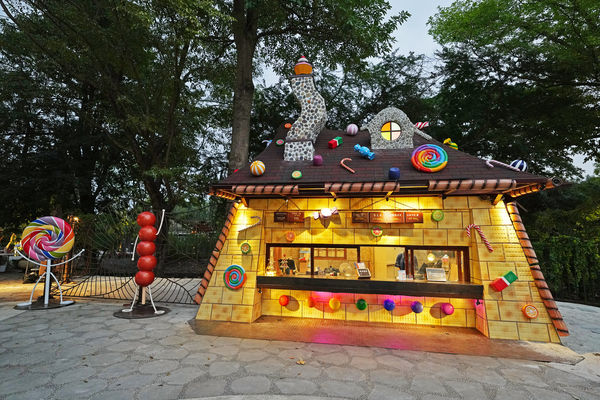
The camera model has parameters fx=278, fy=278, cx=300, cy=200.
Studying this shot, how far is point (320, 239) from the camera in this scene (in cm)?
718

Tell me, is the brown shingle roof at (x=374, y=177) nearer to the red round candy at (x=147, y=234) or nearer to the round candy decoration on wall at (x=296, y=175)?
the round candy decoration on wall at (x=296, y=175)

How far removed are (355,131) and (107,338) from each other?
8.03m

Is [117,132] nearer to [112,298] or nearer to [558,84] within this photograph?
[112,298]

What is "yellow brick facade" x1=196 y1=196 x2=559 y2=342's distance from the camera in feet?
19.2

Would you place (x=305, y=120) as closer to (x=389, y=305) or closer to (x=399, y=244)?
(x=399, y=244)

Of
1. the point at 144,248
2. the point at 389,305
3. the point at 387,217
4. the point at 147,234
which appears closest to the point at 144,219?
the point at 147,234

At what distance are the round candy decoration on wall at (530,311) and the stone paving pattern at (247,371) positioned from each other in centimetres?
91

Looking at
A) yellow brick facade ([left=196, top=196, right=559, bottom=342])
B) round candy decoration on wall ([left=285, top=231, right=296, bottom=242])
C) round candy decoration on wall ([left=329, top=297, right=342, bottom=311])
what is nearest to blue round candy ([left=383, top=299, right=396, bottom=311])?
yellow brick facade ([left=196, top=196, right=559, bottom=342])

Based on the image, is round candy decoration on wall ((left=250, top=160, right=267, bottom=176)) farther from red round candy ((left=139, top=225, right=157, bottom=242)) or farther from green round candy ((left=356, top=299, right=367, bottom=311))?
green round candy ((left=356, top=299, right=367, bottom=311))

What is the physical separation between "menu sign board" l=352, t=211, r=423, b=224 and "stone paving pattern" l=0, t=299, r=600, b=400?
9.00 ft

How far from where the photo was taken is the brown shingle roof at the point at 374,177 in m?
5.60

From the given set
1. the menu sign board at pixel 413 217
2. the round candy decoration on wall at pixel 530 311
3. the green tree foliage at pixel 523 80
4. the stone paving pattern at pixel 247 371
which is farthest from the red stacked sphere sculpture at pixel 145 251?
the green tree foliage at pixel 523 80

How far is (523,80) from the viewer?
14.4m

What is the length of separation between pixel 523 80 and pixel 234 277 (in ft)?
56.3
